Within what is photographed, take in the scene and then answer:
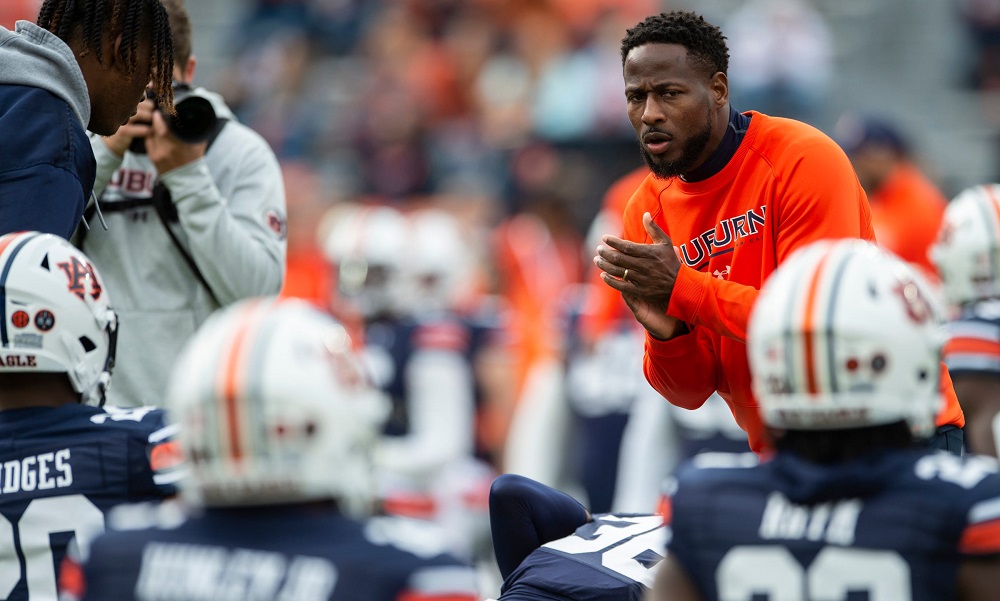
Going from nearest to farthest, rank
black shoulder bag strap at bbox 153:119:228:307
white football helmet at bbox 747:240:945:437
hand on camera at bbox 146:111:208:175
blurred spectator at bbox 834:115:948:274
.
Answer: white football helmet at bbox 747:240:945:437 < hand on camera at bbox 146:111:208:175 < black shoulder bag strap at bbox 153:119:228:307 < blurred spectator at bbox 834:115:948:274

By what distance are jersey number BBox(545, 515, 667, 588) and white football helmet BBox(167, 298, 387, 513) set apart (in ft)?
4.53

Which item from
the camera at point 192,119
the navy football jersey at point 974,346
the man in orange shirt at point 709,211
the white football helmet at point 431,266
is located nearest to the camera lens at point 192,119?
the camera at point 192,119

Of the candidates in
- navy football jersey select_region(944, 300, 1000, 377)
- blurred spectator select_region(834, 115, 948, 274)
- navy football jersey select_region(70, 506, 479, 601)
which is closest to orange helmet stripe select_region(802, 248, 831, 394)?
navy football jersey select_region(70, 506, 479, 601)

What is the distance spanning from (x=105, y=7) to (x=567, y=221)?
341 inches

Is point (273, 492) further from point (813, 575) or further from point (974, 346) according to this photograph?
point (974, 346)

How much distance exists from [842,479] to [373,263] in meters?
7.75

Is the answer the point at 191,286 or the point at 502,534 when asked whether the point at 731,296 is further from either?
the point at 191,286

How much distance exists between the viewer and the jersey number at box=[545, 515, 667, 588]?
13.9 ft

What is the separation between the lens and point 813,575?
294 cm

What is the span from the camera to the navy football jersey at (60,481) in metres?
3.79

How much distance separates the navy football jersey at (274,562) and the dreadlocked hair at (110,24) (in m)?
2.19

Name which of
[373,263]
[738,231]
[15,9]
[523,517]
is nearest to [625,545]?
[523,517]

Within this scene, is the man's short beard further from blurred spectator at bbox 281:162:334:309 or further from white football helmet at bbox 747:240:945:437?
blurred spectator at bbox 281:162:334:309

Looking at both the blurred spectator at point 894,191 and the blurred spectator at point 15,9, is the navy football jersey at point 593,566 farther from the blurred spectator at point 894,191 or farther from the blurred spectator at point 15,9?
the blurred spectator at point 15,9
